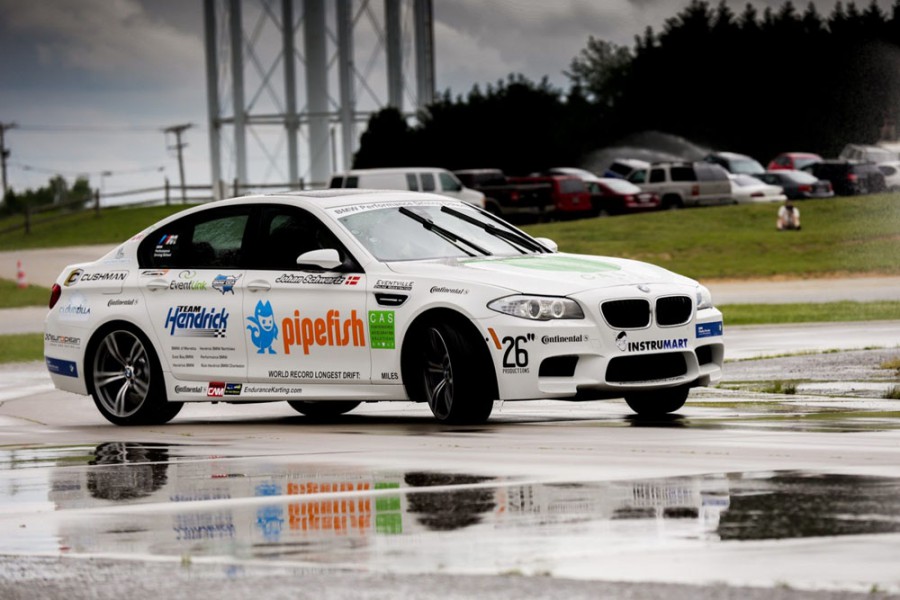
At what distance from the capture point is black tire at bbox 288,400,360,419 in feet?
46.7

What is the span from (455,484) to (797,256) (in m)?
38.0

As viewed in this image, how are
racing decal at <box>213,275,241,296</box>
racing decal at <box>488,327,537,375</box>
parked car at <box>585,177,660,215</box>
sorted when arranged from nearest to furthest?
racing decal at <box>488,327,537,375</box>
racing decal at <box>213,275,241,296</box>
parked car at <box>585,177,660,215</box>

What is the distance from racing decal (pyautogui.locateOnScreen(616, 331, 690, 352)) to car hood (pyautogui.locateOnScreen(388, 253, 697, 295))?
361 mm

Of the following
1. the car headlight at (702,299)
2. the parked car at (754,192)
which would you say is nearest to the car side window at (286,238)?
the car headlight at (702,299)

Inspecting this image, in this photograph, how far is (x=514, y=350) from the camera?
464 inches

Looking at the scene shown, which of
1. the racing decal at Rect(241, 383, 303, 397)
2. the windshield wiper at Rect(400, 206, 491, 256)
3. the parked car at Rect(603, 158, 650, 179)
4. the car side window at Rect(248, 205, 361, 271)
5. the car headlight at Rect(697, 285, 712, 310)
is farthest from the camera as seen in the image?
the parked car at Rect(603, 158, 650, 179)

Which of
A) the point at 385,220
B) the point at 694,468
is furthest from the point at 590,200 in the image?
the point at 694,468

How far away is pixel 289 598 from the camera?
6.11m

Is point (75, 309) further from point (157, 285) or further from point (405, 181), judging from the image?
point (405, 181)

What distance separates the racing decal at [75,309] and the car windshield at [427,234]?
2310 mm

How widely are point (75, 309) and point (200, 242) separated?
3.91 ft

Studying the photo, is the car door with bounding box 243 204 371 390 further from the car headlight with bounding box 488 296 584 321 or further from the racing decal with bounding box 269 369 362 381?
the car headlight with bounding box 488 296 584 321

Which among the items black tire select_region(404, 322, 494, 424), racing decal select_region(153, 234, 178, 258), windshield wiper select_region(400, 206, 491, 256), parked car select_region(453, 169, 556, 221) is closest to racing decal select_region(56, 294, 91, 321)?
racing decal select_region(153, 234, 178, 258)

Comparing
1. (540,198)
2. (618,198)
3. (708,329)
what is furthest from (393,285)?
(540,198)
